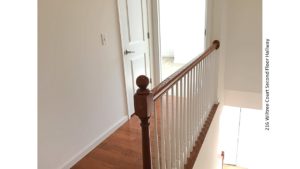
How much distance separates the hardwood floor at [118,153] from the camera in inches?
90.9

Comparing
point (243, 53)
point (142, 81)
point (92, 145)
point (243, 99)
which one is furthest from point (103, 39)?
point (243, 99)

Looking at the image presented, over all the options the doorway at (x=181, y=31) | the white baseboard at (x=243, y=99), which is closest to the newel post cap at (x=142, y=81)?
the white baseboard at (x=243, y=99)

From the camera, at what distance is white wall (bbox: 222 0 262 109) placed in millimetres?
3385

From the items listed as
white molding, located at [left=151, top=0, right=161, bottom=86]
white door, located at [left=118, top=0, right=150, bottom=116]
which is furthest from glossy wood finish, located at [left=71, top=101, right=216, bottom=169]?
white molding, located at [left=151, top=0, right=161, bottom=86]

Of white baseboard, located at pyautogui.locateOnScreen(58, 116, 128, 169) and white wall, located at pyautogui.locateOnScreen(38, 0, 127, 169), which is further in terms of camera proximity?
white baseboard, located at pyautogui.locateOnScreen(58, 116, 128, 169)

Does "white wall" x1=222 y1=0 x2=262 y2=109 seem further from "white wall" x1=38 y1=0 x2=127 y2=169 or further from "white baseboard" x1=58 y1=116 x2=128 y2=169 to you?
"white baseboard" x1=58 y1=116 x2=128 y2=169

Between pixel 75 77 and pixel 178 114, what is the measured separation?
1068mm

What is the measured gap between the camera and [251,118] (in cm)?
500

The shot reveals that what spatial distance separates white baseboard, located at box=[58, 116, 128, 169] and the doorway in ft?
8.39

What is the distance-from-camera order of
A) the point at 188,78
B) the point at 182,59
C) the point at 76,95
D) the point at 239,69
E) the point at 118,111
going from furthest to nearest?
the point at 182,59 → the point at 239,69 → the point at 118,111 → the point at 76,95 → the point at 188,78

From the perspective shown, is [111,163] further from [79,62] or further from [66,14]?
[66,14]

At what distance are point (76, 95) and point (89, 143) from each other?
576 millimetres

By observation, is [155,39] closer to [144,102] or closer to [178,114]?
[178,114]
